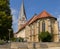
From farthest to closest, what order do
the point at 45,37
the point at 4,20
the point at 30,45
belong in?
the point at 45,37 < the point at 4,20 < the point at 30,45

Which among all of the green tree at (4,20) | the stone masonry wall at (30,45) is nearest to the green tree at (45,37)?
the green tree at (4,20)

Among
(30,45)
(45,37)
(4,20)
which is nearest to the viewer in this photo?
(30,45)

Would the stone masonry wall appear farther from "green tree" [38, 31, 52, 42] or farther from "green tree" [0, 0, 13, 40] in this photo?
"green tree" [38, 31, 52, 42]

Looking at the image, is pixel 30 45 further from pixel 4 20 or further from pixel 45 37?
pixel 45 37

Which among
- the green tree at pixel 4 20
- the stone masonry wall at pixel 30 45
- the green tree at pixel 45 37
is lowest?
the stone masonry wall at pixel 30 45

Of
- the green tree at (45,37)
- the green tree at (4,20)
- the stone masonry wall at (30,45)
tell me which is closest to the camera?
the stone masonry wall at (30,45)

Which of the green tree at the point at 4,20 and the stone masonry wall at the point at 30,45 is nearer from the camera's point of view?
the stone masonry wall at the point at 30,45

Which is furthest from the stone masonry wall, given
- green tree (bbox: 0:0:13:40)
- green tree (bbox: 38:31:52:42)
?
green tree (bbox: 38:31:52:42)

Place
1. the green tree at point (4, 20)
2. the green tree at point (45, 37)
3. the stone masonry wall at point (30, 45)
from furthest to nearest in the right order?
the green tree at point (45, 37) → the green tree at point (4, 20) → the stone masonry wall at point (30, 45)

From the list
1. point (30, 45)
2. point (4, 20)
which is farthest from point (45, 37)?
point (30, 45)

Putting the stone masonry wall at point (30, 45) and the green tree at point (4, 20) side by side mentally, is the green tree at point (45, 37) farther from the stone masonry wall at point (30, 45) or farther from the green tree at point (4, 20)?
the stone masonry wall at point (30, 45)

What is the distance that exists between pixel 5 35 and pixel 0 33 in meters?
1.31

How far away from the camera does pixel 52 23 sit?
214 ft

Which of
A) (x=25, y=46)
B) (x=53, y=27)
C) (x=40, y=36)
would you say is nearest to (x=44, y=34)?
(x=40, y=36)
